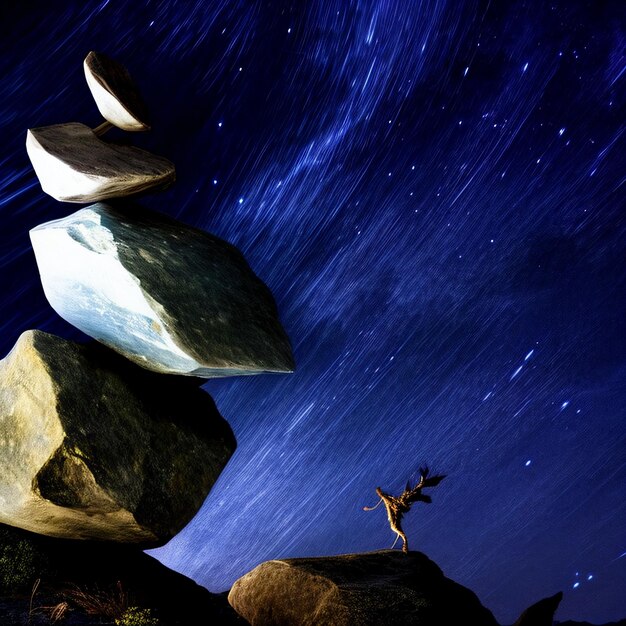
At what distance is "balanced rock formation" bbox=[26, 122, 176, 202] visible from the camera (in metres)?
4.79

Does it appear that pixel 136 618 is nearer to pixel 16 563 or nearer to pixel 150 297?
pixel 16 563

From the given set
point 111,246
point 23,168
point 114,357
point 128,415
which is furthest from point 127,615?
point 23,168

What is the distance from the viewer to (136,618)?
14.7 feet

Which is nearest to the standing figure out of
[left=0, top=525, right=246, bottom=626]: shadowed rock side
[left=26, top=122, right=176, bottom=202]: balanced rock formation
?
[left=0, top=525, right=246, bottom=626]: shadowed rock side

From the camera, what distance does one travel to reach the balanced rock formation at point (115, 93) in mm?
5141

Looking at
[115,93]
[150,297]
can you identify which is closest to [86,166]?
[115,93]

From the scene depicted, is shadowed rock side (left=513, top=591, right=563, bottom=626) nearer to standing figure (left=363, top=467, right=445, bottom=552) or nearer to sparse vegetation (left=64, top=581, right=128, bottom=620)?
standing figure (left=363, top=467, right=445, bottom=552)

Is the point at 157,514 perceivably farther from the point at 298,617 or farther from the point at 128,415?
the point at 298,617

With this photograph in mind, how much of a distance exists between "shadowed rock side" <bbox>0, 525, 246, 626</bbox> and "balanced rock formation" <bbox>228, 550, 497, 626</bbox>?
0.49 metres

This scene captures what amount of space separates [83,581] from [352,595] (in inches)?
109

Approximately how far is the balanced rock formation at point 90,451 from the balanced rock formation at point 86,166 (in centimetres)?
138

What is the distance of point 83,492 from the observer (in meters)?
4.49

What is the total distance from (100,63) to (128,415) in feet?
10.8

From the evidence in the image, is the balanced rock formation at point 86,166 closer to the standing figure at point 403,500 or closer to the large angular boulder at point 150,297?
the large angular boulder at point 150,297
